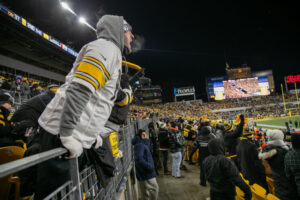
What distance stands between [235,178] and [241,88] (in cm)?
5305

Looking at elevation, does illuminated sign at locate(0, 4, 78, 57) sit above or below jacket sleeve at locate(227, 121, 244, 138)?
above

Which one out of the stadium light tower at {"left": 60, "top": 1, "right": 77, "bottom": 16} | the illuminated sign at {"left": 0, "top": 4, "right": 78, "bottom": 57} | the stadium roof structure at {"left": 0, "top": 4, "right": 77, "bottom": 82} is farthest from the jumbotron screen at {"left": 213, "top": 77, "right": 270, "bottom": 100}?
the illuminated sign at {"left": 0, "top": 4, "right": 78, "bottom": 57}

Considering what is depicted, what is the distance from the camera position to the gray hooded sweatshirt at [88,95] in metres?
1.02

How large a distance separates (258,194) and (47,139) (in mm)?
3536

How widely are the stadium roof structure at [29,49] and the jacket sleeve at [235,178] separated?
1596 cm

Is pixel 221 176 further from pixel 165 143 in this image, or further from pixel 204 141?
pixel 165 143

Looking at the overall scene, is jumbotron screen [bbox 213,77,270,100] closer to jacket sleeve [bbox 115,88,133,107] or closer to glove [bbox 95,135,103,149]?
jacket sleeve [bbox 115,88,133,107]

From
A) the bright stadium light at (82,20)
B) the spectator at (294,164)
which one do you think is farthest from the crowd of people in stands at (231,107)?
the spectator at (294,164)

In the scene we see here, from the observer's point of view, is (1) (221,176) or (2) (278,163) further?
(2) (278,163)

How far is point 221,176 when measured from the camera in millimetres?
3264

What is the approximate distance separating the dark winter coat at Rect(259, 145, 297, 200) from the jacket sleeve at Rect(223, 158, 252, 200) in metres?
0.83

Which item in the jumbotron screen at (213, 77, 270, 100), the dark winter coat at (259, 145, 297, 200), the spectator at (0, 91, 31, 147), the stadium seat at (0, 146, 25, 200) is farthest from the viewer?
the jumbotron screen at (213, 77, 270, 100)

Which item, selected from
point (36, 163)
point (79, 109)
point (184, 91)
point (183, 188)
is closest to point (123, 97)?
point (79, 109)

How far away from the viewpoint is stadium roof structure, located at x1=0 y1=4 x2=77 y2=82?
43.5 feet
